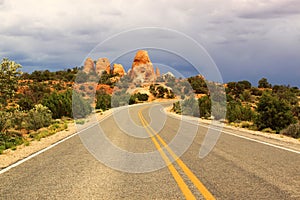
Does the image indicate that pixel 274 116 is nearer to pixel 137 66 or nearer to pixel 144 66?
pixel 144 66

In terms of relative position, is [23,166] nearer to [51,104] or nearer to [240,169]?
[240,169]

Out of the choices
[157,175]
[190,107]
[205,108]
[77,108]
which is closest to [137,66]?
[77,108]

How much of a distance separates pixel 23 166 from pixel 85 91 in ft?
224

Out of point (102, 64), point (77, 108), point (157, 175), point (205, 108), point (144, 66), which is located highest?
point (144, 66)

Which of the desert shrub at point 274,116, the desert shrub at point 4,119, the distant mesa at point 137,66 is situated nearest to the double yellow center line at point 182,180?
the distant mesa at point 137,66

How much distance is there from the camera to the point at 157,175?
7086mm

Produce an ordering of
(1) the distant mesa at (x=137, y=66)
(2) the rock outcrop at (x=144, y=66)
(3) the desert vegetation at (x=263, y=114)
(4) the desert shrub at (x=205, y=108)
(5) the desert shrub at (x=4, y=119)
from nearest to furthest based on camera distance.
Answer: (1) the distant mesa at (x=137, y=66), (2) the rock outcrop at (x=144, y=66), (5) the desert shrub at (x=4, y=119), (3) the desert vegetation at (x=263, y=114), (4) the desert shrub at (x=205, y=108)

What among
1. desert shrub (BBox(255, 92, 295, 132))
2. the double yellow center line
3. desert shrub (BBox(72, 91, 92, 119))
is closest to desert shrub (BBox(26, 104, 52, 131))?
desert shrub (BBox(72, 91, 92, 119))

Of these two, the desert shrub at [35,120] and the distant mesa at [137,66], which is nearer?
the distant mesa at [137,66]

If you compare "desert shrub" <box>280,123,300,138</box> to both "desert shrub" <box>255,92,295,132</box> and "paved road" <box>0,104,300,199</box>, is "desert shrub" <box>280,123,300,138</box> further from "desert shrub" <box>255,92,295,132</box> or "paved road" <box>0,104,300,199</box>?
"paved road" <box>0,104,300,199</box>

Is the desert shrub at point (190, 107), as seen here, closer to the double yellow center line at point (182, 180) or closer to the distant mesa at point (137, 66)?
the distant mesa at point (137, 66)

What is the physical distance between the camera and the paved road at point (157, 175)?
5.63 meters

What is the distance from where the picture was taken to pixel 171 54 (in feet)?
41.1

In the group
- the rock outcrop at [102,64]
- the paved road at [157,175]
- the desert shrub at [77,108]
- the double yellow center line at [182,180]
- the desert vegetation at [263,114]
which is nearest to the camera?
the double yellow center line at [182,180]
